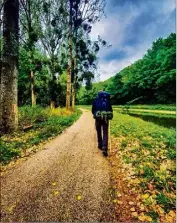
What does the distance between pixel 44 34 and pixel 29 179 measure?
21.7 metres

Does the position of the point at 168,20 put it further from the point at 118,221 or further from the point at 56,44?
the point at 56,44

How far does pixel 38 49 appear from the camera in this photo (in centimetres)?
2409

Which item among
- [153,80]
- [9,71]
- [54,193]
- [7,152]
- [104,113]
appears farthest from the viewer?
[153,80]

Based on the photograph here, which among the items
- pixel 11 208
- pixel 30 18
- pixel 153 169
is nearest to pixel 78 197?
pixel 11 208

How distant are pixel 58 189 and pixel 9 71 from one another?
5933 mm

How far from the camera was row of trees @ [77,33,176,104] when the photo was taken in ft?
134

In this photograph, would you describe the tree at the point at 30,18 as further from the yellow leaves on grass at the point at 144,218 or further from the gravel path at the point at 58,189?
the yellow leaves on grass at the point at 144,218

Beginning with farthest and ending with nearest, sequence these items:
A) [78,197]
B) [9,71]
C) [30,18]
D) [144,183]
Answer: [30,18], [9,71], [144,183], [78,197]

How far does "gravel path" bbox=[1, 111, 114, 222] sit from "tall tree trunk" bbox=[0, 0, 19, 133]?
Answer: 3.07m

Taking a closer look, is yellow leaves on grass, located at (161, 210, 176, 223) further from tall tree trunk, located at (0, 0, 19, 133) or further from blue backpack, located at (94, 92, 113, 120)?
tall tree trunk, located at (0, 0, 19, 133)

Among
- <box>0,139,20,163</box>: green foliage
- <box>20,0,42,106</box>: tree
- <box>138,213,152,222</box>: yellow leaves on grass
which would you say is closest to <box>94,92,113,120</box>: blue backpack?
<box>0,139,20,163</box>: green foliage

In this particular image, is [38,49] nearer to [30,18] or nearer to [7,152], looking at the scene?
[30,18]

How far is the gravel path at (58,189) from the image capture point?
3.16m

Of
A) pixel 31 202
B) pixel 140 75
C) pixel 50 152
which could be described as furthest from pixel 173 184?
pixel 140 75
